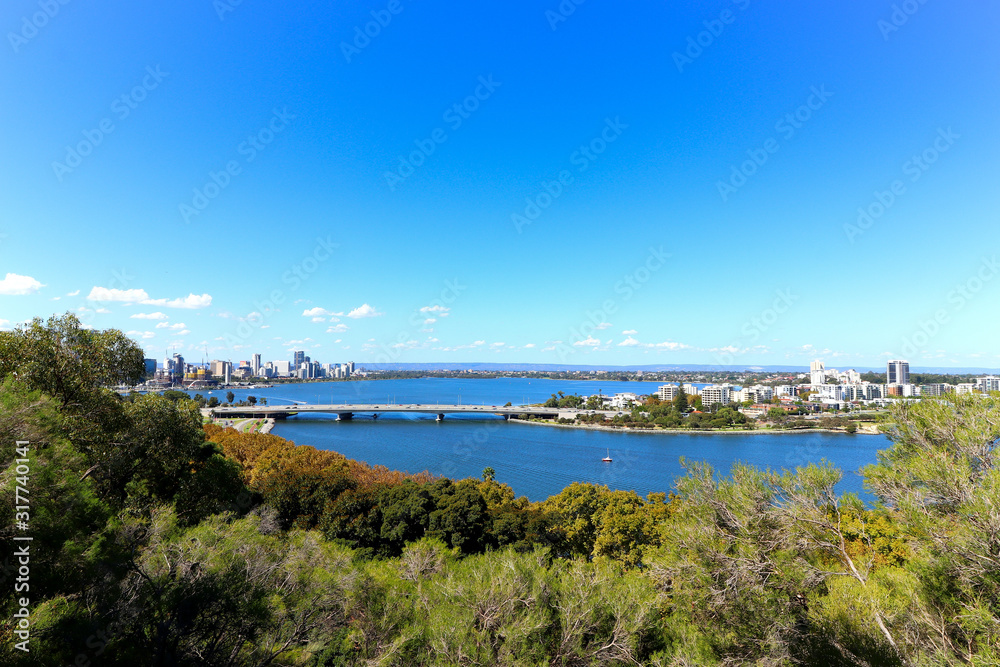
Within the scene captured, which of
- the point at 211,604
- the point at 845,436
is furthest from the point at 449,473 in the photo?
the point at 845,436

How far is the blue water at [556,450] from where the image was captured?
22781 mm

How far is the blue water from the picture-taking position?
22781 millimetres

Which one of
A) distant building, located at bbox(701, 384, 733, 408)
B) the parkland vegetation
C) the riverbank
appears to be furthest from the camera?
distant building, located at bbox(701, 384, 733, 408)

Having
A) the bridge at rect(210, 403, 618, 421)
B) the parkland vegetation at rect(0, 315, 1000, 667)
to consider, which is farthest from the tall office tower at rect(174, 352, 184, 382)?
the parkland vegetation at rect(0, 315, 1000, 667)

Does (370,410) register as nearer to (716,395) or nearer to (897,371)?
(716,395)

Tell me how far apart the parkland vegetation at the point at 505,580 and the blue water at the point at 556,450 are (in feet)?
47.4

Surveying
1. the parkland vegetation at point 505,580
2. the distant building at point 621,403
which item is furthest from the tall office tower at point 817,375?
the parkland vegetation at point 505,580

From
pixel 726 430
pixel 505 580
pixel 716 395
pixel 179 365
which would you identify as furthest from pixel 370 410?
pixel 179 365

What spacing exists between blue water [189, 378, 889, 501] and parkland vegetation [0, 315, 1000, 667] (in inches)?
568

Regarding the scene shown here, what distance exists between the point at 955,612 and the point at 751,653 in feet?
4.95

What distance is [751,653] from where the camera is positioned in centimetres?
401

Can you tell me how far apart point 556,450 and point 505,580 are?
87.7 feet

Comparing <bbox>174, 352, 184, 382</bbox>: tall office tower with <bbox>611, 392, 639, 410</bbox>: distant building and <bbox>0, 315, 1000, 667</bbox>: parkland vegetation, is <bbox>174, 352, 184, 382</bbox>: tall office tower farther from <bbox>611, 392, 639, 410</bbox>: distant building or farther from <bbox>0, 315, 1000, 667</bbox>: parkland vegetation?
<bbox>0, 315, 1000, 667</bbox>: parkland vegetation

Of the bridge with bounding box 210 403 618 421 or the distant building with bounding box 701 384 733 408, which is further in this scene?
the distant building with bounding box 701 384 733 408
